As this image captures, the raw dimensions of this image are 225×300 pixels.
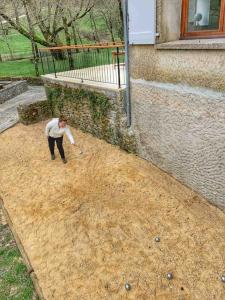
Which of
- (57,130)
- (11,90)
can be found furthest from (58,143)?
(11,90)

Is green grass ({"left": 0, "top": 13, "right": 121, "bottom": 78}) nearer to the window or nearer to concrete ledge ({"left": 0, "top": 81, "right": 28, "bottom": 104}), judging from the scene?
concrete ledge ({"left": 0, "top": 81, "right": 28, "bottom": 104})

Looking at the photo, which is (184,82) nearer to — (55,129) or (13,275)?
(55,129)

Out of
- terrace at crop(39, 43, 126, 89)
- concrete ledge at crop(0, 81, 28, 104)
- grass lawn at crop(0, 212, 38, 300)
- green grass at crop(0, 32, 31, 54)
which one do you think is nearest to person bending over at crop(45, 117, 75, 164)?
terrace at crop(39, 43, 126, 89)

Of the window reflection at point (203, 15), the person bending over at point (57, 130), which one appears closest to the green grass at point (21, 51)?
the person bending over at point (57, 130)

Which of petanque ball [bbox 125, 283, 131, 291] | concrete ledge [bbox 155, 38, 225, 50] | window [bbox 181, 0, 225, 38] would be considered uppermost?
window [bbox 181, 0, 225, 38]

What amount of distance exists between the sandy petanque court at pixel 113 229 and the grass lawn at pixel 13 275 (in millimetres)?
207

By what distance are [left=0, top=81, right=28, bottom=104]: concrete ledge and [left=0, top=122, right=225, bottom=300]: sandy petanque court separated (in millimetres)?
7244

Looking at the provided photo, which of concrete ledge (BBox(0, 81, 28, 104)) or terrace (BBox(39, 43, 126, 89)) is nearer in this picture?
terrace (BBox(39, 43, 126, 89))

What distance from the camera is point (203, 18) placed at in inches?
194

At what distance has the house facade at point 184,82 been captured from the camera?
4676mm

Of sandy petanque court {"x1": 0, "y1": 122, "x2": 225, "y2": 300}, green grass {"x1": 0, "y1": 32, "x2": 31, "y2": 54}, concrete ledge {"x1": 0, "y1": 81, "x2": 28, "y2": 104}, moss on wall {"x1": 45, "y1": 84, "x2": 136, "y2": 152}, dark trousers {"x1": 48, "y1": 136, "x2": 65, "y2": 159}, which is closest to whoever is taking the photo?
sandy petanque court {"x1": 0, "y1": 122, "x2": 225, "y2": 300}

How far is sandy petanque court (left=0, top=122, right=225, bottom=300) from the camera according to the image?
4.04 meters

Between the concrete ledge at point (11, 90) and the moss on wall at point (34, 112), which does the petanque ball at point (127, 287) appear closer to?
the moss on wall at point (34, 112)

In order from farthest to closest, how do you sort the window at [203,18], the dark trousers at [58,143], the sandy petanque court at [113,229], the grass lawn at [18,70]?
the grass lawn at [18,70]
the dark trousers at [58,143]
the window at [203,18]
the sandy petanque court at [113,229]
